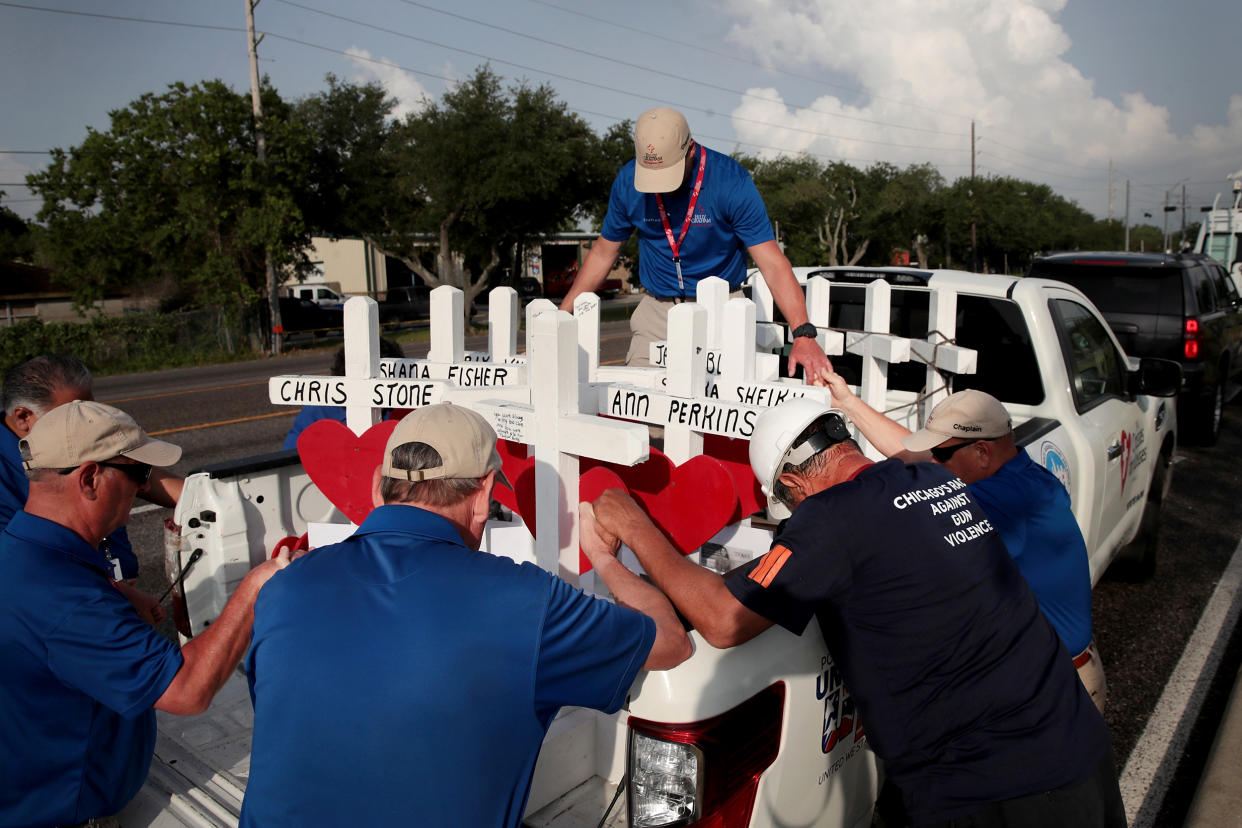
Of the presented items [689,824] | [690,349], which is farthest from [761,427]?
[689,824]

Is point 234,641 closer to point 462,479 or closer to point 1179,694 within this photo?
point 462,479

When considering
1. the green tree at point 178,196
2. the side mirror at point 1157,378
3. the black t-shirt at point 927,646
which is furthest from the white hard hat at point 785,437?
the green tree at point 178,196

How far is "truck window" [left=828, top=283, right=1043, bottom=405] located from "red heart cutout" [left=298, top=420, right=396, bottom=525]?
2.77 metres

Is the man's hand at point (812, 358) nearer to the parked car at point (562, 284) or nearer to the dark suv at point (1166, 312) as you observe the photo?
the dark suv at point (1166, 312)

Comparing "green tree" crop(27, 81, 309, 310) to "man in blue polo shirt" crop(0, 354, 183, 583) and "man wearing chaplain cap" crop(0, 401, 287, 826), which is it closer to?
"man in blue polo shirt" crop(0, 354, 183, 583)

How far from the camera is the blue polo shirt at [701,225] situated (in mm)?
3811

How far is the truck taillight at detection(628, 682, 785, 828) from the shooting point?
1762 mm

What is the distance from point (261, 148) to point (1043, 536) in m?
23.3

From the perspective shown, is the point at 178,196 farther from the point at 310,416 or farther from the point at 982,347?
the point at 982,347

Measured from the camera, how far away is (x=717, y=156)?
392cm

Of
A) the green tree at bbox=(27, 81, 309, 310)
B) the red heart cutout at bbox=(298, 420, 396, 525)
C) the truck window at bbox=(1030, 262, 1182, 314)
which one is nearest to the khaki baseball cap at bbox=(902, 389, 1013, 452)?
the red heart cutout at bbox=(298, 420, 396, 525)

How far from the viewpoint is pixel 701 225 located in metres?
3.88

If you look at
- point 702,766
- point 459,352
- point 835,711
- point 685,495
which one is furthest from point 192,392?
point 702,766

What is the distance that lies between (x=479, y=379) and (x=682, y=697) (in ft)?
5.80
